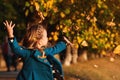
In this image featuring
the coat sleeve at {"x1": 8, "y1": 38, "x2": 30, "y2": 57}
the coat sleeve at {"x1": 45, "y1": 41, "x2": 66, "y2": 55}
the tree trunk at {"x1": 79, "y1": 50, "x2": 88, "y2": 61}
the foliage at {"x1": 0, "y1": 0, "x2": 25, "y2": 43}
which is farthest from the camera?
the tree trunk at {"x1": 79, "y1": 50, "x2": 88, "y2": 61}

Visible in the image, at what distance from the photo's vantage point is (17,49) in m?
6.36

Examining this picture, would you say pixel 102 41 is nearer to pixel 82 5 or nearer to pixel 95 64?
pixel 82 5

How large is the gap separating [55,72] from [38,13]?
6.82 m

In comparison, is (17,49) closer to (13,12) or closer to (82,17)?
(82,17)

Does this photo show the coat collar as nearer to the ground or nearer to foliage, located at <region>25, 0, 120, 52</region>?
foliage, located at <region>25, 0, 120, 52</region>

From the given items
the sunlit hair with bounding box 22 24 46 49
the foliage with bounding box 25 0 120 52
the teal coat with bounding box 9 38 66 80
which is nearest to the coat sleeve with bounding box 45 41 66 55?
the teal coat with bounding box 9 38 66 80

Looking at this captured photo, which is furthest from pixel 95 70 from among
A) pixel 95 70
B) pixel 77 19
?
pixel 77 19

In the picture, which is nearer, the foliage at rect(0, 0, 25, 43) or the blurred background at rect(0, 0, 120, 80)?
the blurred background at rect(0, 0, 120, 80)

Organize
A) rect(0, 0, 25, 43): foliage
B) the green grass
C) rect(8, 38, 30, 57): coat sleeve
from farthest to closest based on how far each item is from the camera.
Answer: the green grass
rect(0, 0, 25, 43): foliage
rect(8, 38, 30, 57): coat sleeve

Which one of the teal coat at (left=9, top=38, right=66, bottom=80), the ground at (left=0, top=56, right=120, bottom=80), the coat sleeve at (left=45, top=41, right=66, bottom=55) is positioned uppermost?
the coat sleeve at (left=45, top=41, right=66, bottom=55)

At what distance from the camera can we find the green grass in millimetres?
16109

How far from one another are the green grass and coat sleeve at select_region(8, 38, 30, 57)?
891 centimetres

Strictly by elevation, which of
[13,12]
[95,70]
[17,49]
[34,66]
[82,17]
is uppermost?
[13,12]

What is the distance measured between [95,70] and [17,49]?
12130 millimetres
